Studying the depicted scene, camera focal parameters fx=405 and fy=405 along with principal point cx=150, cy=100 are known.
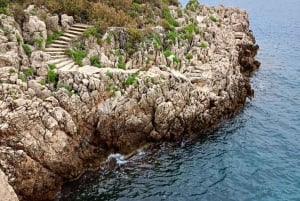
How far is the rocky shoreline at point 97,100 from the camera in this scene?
34.2m

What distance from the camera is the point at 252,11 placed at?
111m

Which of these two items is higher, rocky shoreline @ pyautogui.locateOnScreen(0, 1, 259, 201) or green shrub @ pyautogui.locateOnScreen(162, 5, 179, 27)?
green shrub @ pyautogui.locateOnScreen(162, 5, 179, 27)

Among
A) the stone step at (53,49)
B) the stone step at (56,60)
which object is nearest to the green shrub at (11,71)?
the stone step at (56,60)

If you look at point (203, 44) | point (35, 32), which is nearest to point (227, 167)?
point (203, 44)

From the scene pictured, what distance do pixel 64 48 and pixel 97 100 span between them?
960 cm

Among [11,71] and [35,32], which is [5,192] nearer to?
[11,71]

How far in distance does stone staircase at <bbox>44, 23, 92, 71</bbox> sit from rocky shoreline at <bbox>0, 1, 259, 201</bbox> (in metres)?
0.96

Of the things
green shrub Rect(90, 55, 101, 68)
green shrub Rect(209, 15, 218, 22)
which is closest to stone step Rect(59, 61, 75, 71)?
green shrub Rect(90, 55, 101, 68)

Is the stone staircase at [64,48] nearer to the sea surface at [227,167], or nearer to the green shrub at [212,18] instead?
the sea surface at [227,167]

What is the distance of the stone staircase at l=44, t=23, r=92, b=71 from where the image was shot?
4169cm

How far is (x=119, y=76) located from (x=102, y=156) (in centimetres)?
820

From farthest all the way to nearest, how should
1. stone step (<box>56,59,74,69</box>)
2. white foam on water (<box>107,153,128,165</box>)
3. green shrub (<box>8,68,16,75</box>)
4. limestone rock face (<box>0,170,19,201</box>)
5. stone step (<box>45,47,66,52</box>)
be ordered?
stone step (<box>45,47,66,52</box>) → stone step (<box>56,59,74,69</box>) → white foam on water (<box>107,153,128,165</box>) → green shrub (<box>8,68,16,75</box>) → limestone rock face (<box>0,170,19,201</box>)

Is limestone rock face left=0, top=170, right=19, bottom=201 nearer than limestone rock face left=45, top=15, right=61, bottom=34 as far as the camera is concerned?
Yes

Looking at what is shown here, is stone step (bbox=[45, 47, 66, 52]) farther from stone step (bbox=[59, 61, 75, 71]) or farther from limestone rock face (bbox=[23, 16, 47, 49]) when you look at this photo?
stone step (bbox=[59, 61, 75, 71])
